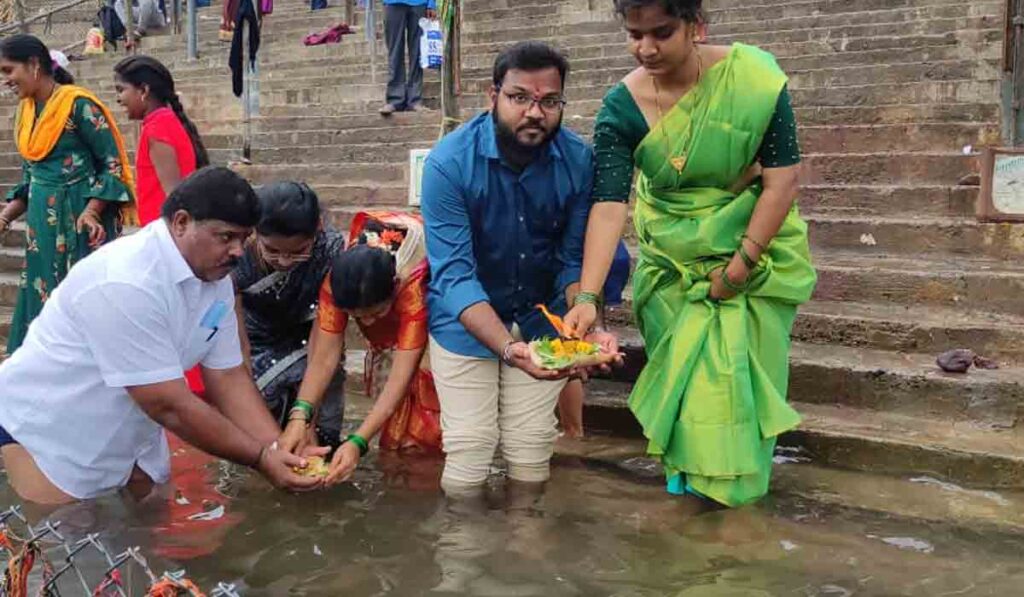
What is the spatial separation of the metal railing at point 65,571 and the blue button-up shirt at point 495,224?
1243 millimetres

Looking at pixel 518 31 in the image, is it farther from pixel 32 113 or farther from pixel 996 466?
pixel 996 466

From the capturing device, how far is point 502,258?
139 inches

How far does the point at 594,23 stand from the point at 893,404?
6.78m

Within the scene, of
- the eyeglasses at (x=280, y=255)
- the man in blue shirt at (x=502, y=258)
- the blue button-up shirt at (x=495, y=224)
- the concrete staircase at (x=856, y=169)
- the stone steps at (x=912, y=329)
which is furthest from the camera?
the stone steps at (x=912, y=329)

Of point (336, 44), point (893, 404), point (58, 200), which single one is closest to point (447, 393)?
point (893, 404)

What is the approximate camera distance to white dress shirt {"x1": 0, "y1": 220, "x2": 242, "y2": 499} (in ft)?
8.91

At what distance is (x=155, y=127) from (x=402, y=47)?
13.4 feet

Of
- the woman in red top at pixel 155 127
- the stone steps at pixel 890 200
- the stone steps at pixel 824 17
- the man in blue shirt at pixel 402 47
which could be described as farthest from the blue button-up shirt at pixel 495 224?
the stone steps at pixel 824 17

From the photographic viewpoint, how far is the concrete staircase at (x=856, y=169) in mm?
3914

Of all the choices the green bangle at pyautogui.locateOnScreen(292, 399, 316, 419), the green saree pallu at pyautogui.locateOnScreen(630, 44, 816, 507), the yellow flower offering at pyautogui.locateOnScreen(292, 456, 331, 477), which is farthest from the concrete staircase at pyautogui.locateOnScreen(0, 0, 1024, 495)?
the yellow flower offering at pyautogui.locateOnScreen(292, 456, 331, 477)

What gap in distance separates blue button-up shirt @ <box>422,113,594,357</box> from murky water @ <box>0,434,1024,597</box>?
25.3 inches

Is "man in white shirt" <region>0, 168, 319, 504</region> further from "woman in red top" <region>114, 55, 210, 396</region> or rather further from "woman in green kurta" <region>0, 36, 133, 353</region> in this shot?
"woman in green kurta" <region>0, 36, 133, 353</region>

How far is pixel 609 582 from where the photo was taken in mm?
2936

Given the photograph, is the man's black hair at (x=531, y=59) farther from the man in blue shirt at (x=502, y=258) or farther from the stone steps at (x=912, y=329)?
the stone steps at (x=912, y=329)
